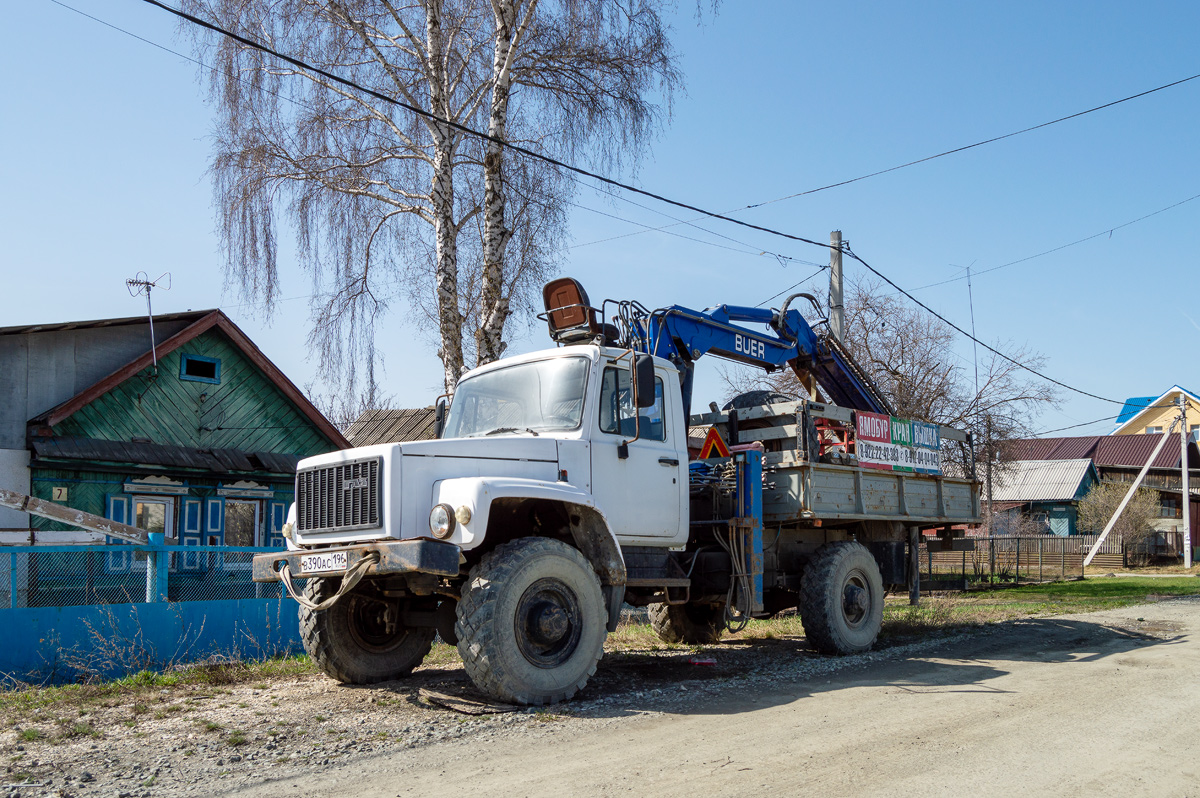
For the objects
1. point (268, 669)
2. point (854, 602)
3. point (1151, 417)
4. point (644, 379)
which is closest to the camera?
point (644, 379)

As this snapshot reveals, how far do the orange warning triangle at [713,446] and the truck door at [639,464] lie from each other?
1094 millimetres

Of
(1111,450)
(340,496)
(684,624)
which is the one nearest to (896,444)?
(684,624)

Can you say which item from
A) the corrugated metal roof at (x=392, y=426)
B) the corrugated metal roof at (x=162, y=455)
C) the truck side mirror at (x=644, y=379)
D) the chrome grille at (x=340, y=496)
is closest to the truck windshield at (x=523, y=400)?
the truck side mirror at (x=644, y=379)

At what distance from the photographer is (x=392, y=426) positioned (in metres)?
23.8

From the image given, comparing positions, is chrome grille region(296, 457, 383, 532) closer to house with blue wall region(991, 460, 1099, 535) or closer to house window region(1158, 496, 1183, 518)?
house with blue wall region(991, 460, 1099, 535)

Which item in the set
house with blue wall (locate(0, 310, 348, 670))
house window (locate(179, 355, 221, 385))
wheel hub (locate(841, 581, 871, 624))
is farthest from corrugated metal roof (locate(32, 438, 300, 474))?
wheel hub (locate(841, 581, 871, 624))

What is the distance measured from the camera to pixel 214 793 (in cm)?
481

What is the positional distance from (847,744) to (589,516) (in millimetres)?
2639

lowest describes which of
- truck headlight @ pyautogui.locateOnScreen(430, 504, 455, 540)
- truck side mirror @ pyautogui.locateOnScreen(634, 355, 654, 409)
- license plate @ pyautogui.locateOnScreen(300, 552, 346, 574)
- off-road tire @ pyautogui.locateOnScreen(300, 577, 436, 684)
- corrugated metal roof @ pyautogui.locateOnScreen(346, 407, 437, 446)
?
off-road tire @ pyautogui.locateOnScreen(300, 577, 436, 684)

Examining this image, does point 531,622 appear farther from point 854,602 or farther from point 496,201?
point 496,201

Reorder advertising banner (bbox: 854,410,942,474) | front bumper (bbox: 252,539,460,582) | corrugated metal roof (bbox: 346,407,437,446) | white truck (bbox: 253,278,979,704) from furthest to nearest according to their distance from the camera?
1. corrugated metal roof (bbox: 346,407,437,446)
2. advertising banner (bbox: 854,410,942,474)
3. white truck (bbox: 253,278,979,704)
4. front bumper (bbox: 252,539,460,582)

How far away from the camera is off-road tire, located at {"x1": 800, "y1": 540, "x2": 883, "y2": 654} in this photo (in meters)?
9.62

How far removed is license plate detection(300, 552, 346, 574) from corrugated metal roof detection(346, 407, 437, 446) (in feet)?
48.9

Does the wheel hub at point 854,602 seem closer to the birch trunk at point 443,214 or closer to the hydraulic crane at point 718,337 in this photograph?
the hydraulic crane at point 718,337
